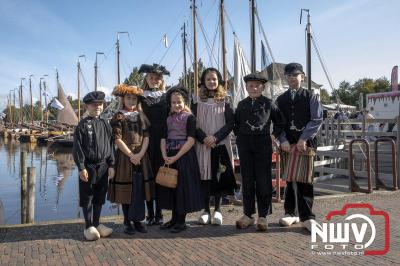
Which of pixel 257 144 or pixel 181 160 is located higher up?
pixel 257 144

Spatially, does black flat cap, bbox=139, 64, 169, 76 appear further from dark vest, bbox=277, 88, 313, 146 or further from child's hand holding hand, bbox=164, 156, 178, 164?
dark vest, bbox=277, 88, 313, 146

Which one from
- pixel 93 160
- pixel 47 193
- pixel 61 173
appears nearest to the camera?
pixel 93 160

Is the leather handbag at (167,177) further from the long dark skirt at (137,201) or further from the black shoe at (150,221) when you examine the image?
the black shoe at (150,221)

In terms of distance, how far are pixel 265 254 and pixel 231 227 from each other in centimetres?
118

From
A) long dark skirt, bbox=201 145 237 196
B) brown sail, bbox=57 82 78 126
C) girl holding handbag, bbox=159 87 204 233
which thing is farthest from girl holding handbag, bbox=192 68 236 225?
brown sail, bbox=57 82 78 126

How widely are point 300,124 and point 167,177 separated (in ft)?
5.96

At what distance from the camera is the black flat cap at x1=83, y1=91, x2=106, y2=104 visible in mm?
4758

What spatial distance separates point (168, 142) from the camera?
16.7 feet

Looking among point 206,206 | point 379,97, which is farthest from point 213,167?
point 379,97

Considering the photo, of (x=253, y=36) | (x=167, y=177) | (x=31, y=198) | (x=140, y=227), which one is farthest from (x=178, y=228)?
(x=253, y=36)

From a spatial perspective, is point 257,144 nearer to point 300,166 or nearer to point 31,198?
point 300,166

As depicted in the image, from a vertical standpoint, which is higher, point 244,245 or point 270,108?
point 270,108

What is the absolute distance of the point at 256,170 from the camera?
5086 millimetres

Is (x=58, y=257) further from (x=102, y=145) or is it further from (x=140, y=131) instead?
(x=140, y=131)
